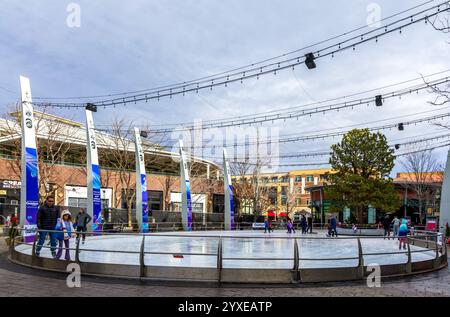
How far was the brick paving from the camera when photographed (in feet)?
27.0

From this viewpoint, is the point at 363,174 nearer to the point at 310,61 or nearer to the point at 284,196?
the point at 310,61

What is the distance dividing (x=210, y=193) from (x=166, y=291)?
52271 mm

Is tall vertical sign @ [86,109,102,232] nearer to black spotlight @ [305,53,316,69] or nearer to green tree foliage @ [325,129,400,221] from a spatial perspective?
black spotlight @ [305,53,316,69]

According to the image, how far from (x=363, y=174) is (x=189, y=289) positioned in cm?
3236

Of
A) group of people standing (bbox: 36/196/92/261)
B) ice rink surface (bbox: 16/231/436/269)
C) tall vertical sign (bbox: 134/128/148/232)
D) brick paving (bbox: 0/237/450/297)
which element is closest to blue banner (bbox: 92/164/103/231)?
tall vertical sign (bbox: 134/128/148/232)

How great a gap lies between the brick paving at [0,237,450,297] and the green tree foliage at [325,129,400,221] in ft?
92.7

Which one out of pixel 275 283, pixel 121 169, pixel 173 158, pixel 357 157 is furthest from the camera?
pixel 173 158

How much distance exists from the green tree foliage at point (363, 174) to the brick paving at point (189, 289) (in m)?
28.3

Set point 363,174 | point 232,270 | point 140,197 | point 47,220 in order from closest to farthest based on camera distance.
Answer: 1. point 232,270
2. point 47,220
3. point 140,197
4. point 363,174

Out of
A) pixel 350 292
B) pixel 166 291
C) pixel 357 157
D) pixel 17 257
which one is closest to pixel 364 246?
pixel 350 292

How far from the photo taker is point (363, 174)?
38.6 m

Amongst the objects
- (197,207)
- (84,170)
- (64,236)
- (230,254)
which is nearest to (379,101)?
(230,254)

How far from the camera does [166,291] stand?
8.50 m
